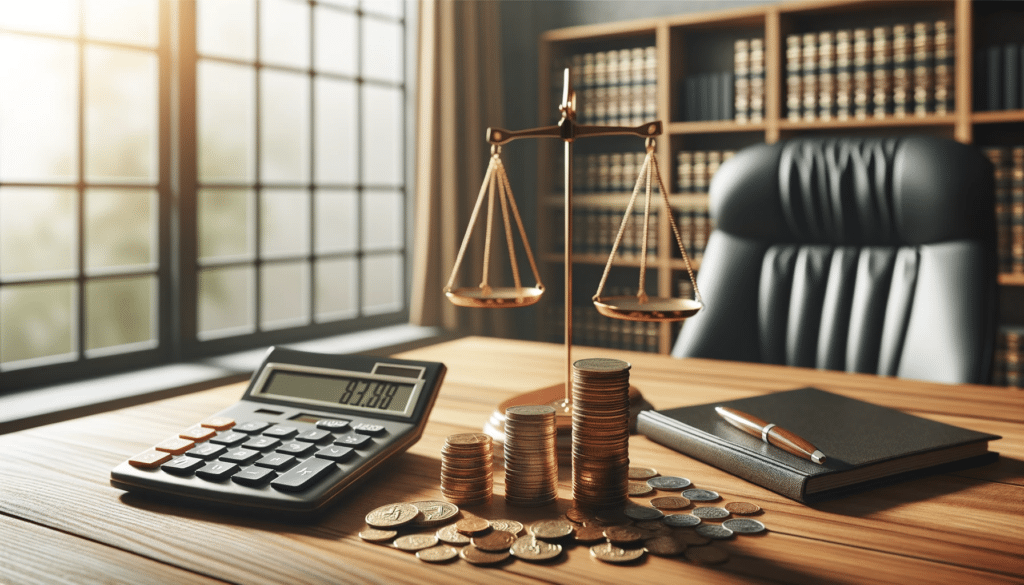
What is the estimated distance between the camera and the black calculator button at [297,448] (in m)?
0.74

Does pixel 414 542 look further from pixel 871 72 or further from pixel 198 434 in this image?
pixel 871 72

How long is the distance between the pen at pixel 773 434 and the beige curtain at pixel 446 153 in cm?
244

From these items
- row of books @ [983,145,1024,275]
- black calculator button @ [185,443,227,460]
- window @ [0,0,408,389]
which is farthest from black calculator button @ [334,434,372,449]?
row of books @ [983,145,1024,275]

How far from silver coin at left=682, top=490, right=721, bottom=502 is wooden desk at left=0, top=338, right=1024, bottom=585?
0.06 feet

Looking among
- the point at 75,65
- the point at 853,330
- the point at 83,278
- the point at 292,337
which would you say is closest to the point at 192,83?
the point at 75,65

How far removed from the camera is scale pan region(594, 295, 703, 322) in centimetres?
82

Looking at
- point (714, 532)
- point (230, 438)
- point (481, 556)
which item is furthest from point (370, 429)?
point (714, 532)

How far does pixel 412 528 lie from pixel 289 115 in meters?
2.94

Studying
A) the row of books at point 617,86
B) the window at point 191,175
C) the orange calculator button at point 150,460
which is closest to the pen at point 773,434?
the orange calculator button at point 150,460

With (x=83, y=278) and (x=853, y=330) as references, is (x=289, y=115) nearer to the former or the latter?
(x=83, y=278)

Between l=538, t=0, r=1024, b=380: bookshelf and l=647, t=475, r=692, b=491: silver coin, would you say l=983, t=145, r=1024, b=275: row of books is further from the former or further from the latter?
l=647, t=475, r=692, b=491: silver coin

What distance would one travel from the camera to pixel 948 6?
9.80 ft

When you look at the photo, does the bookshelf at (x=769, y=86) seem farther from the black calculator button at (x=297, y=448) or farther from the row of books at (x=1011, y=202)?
the black calculator button at (x=297, y=448)

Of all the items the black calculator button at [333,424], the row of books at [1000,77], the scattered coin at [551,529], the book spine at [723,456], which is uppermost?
the row of books at [1000,77]
